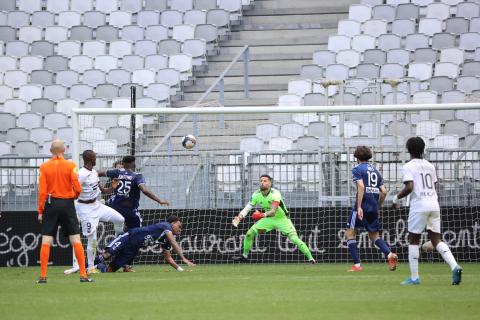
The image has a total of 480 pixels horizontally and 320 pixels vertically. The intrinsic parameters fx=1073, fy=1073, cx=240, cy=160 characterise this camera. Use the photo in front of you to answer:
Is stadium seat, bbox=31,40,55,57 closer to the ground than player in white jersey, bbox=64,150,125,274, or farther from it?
farther from it

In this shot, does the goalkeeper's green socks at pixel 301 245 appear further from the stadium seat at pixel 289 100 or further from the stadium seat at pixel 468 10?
the stadium seat at pixel 468 10

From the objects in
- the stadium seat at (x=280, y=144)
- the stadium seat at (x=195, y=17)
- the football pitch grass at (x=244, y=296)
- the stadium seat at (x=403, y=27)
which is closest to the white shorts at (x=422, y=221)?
the football pitch grass at (x=244, y=296)

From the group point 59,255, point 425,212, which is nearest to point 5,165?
point 59,255

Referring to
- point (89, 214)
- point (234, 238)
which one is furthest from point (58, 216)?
point (234, 238)

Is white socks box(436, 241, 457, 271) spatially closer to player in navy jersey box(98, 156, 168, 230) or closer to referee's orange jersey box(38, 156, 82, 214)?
referee's orange jersey box(38, 156, 82, 214)

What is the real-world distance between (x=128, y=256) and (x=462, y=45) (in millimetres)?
12670

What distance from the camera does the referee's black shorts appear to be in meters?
14.8

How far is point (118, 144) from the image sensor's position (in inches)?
961

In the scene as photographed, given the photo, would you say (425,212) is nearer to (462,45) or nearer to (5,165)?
(5,165)

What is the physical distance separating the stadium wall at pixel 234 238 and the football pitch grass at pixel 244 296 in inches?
130

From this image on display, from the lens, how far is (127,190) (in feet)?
62.0

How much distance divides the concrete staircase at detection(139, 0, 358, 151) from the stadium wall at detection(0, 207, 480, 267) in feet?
20.2

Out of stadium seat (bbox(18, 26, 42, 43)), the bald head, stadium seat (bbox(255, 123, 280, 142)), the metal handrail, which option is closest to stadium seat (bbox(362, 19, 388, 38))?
the metal handrail

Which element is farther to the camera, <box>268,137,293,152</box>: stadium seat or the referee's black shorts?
<box>268,137,293,152</box>: stadium seat
